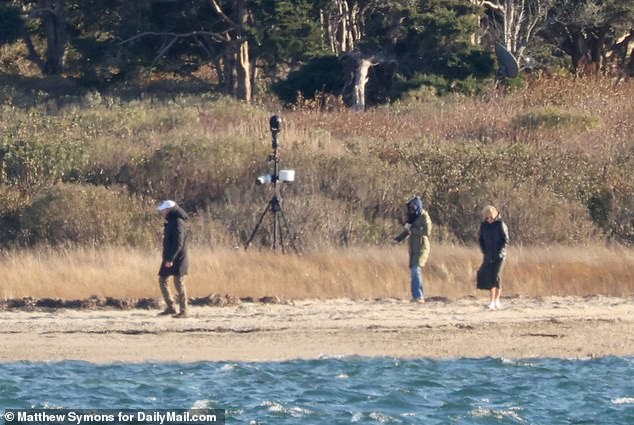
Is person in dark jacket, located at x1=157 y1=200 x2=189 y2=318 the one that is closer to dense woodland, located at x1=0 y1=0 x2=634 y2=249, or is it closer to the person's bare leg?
the person's bare leg

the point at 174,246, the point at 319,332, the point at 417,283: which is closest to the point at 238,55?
the point at 417,283

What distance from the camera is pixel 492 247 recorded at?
57.4 ft

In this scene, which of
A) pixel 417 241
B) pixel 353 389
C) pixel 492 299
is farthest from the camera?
pixel 417 241

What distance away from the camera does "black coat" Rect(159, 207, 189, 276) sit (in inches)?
647

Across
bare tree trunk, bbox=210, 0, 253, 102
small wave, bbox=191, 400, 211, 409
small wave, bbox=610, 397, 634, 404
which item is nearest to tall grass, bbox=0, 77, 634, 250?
bare tree trunk, bbox=210, 0, 253, 102

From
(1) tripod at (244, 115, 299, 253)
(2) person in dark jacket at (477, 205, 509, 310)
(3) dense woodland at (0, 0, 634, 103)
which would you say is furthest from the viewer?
(3) dense woodland at (0, 0, 634, 103)

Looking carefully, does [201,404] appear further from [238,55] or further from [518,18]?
[518,18]

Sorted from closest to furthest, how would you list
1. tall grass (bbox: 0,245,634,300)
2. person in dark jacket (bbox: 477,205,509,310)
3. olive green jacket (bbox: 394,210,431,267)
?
person in dark jacket (bbox: 477,205,509,310) < olive green jacket (bbox: 394,210,431,267) < tall grass (bbox: 0,245,634,300)

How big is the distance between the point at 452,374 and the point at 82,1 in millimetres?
30660

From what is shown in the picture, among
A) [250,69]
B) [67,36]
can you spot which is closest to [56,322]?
[250,69]

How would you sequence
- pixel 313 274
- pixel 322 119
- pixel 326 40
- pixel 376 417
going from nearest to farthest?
pixel 376 417, pixel 313 274, pixel 322 119, pixel 326 40

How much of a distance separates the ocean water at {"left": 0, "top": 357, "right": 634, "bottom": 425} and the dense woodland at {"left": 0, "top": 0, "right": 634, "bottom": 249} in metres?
7.75

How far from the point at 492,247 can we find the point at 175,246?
4244 mm

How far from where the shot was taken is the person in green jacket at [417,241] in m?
18.1
